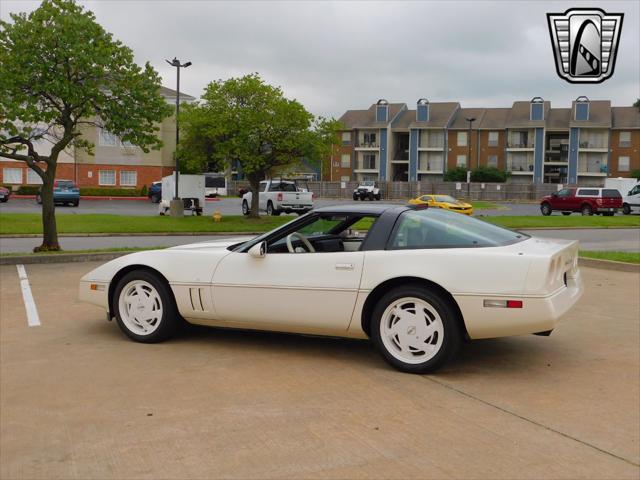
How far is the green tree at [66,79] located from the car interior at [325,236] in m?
9.40

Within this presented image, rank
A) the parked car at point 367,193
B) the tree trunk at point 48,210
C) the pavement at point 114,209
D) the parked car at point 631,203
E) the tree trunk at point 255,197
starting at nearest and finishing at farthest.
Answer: the tree trunk at point 48,210 → the tree trunk at point 255,197 → the pavement at point 114,209 → the parked car at point 631,203 → the parked car at point 367,193

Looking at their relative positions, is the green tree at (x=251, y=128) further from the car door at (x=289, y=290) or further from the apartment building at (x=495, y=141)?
the apartment building at (x=495, y=141)

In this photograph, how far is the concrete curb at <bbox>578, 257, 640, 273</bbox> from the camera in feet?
36.8

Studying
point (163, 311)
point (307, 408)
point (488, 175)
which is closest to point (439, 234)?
point (307, 408)

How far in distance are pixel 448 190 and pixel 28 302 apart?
59.3 meters

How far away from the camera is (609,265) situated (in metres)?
11.6

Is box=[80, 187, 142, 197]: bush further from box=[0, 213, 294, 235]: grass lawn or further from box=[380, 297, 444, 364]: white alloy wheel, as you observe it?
box=[380, 297, 444, 364]: white alloy wheel

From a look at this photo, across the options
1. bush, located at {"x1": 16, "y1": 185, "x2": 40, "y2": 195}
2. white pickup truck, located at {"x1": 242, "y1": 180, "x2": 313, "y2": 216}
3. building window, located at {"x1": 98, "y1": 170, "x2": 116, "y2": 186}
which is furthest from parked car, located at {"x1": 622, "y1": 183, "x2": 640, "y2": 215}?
bush, located at {"x1": 16, "y1": 185, "x2": 40, "y2": 195}

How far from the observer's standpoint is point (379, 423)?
4.16m

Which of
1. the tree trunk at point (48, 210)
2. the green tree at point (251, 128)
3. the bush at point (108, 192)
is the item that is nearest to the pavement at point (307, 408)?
the tree trunk at point (48, 210)

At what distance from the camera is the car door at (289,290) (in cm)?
A: 549

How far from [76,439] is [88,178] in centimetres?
5445

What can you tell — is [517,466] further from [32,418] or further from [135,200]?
[135,200]

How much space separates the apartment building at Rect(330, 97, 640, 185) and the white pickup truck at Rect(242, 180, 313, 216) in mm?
43163
